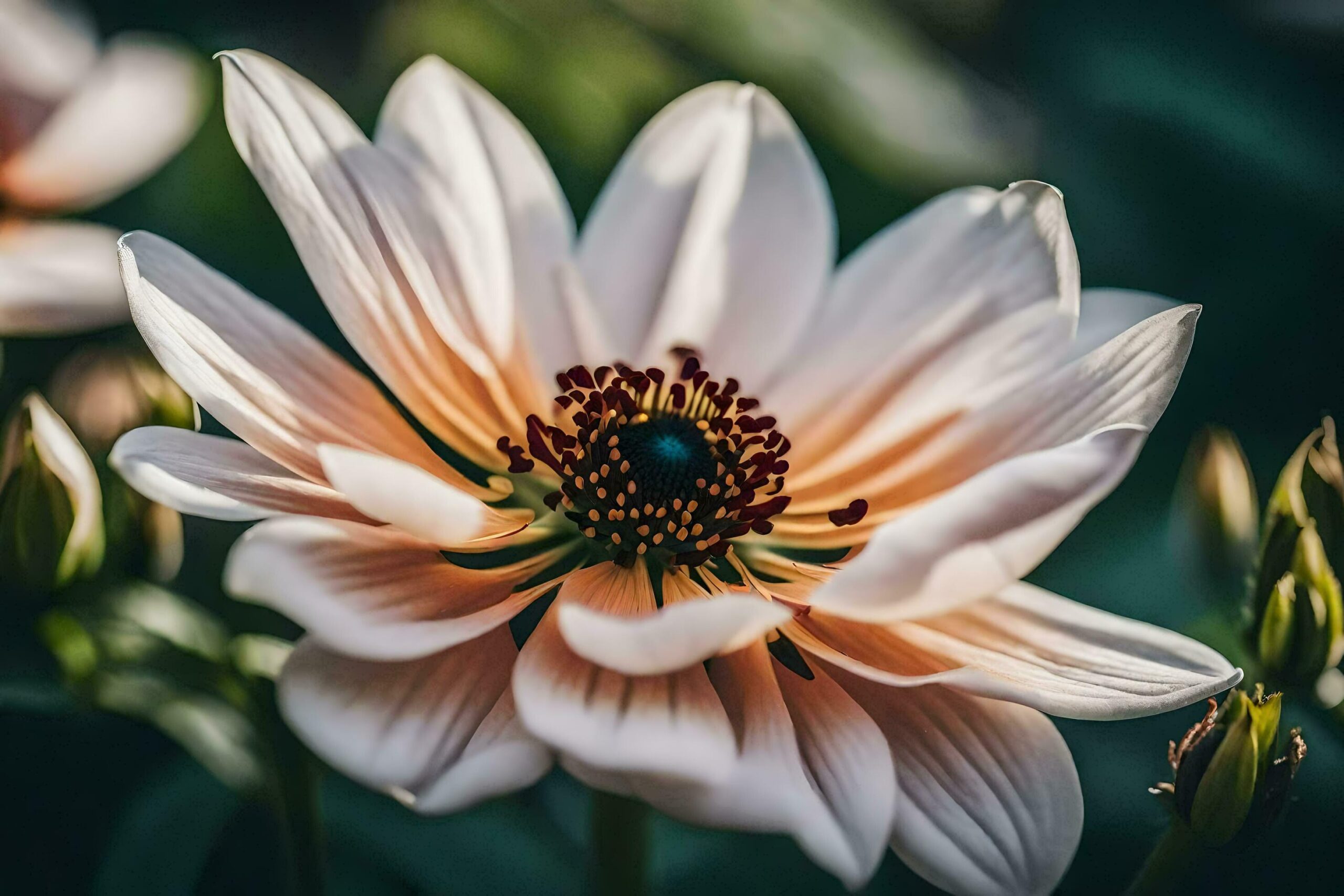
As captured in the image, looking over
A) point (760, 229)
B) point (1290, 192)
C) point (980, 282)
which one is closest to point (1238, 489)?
point (980, 282)

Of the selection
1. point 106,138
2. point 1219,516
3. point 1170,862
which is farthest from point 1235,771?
point 106,138

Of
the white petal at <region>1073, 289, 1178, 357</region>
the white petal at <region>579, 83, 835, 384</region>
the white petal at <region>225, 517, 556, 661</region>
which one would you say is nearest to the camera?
the white petal at <region>225, 517, 556, 661</region>

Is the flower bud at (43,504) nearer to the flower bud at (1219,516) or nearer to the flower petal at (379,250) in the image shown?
the flower petal at (379,250)

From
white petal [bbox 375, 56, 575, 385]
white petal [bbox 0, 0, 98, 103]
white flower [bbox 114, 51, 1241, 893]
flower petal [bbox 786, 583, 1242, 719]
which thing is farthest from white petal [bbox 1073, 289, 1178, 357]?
white petal [bbox 0, 0, 98, 103]

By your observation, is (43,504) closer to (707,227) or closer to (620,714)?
(620,714)

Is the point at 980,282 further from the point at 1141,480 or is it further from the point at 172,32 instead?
the point at 172,32

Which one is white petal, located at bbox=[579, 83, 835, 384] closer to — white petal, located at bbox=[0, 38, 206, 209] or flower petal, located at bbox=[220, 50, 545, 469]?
flower petal, located at bbox=[220, 50, 545, 469]

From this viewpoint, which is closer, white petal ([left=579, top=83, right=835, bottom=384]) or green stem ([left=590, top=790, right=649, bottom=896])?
green stem ([left=590, top=790, right=649, bottom=896])
